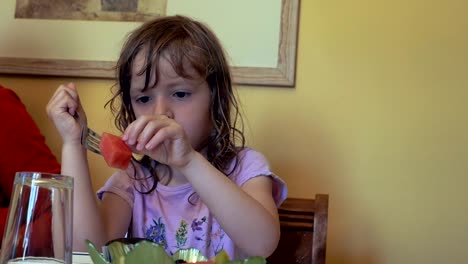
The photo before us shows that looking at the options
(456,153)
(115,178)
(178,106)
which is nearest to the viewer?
(178,106)

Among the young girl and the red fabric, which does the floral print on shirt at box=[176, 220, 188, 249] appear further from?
the red fabric

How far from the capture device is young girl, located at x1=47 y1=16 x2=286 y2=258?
2.69 ft

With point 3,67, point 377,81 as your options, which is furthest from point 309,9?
point 3,67

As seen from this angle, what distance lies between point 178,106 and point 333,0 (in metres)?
0.47

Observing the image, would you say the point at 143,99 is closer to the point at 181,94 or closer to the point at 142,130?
the point at 181,94

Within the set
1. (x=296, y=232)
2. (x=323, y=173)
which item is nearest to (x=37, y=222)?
(x=296, y=232)

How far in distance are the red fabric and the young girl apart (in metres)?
0.18

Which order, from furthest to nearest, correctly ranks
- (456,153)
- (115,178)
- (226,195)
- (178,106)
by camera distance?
(456,153)
(115,178)
(178,106)
(226,195)

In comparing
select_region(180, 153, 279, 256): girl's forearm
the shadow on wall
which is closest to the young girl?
select_region(180, 153, 279, 256): girl's forearm

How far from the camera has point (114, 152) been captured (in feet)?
2.29

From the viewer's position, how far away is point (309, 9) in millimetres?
1204

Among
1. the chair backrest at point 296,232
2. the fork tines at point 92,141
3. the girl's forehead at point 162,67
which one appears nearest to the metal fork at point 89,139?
the fork tines at point 92,141

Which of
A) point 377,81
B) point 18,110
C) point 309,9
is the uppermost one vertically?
point 309,9

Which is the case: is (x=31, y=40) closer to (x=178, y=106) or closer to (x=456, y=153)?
(x=178, y=106)
